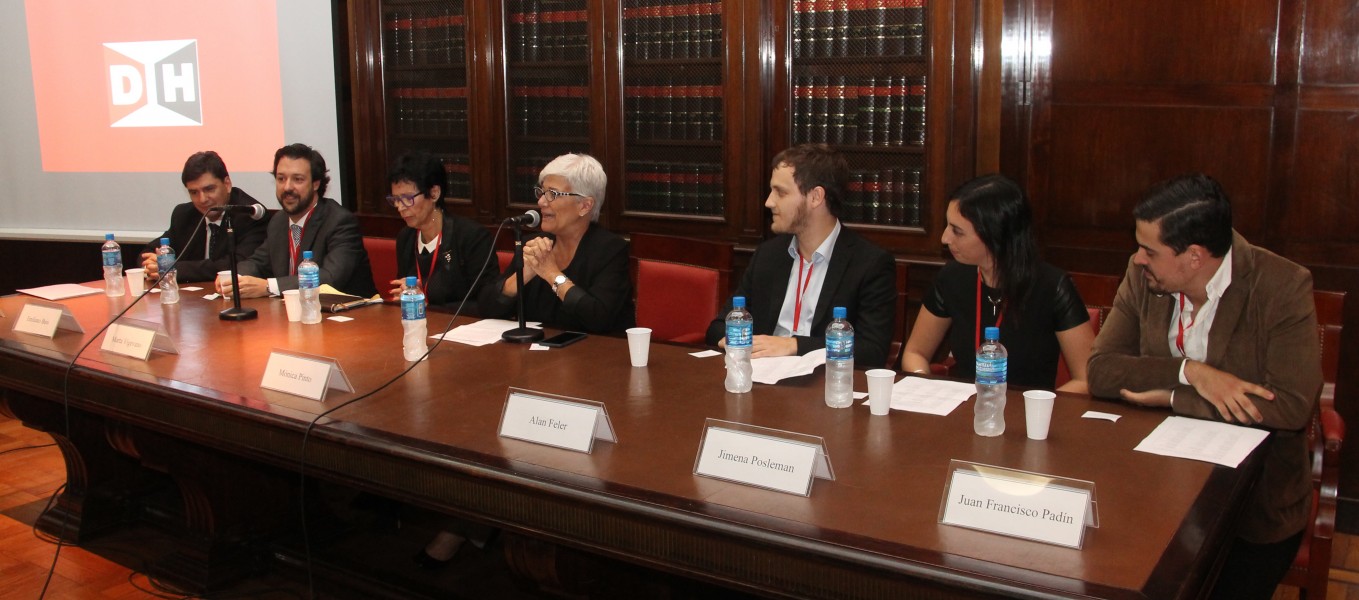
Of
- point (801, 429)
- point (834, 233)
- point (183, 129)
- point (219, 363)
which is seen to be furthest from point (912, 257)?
point (183, 129)

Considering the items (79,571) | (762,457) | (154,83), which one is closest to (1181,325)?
(762,457)

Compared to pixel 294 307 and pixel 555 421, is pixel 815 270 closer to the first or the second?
pixel 555 421

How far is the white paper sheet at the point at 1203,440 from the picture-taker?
182 cm

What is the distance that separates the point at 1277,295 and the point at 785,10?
8.20ft

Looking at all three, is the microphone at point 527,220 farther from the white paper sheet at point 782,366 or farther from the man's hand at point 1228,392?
the man's hand at point 1228,392

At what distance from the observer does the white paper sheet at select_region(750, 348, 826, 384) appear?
2416 mm

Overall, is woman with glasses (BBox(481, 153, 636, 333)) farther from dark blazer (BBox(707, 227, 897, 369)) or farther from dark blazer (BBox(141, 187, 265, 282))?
dark blazer (BBox(141, 187, 265, 282))

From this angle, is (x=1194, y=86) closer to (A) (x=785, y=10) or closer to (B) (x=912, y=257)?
(B) (x=912, y=257)

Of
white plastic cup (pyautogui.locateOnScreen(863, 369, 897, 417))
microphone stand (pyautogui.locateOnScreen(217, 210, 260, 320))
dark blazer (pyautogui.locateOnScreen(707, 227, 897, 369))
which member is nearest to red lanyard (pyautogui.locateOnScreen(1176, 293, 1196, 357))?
white plastic cup (pyautogui.locateOnScreen(863, 369, 897, 417))

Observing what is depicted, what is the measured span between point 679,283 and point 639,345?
3.31 feet

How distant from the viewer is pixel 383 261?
173 inches

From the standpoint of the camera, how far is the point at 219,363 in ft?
8.73

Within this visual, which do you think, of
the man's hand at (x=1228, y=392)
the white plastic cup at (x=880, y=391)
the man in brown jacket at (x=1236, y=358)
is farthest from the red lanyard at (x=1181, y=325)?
the white plastic cup at (x=880, y=391)

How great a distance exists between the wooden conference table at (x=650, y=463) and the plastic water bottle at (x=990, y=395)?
34 mm
